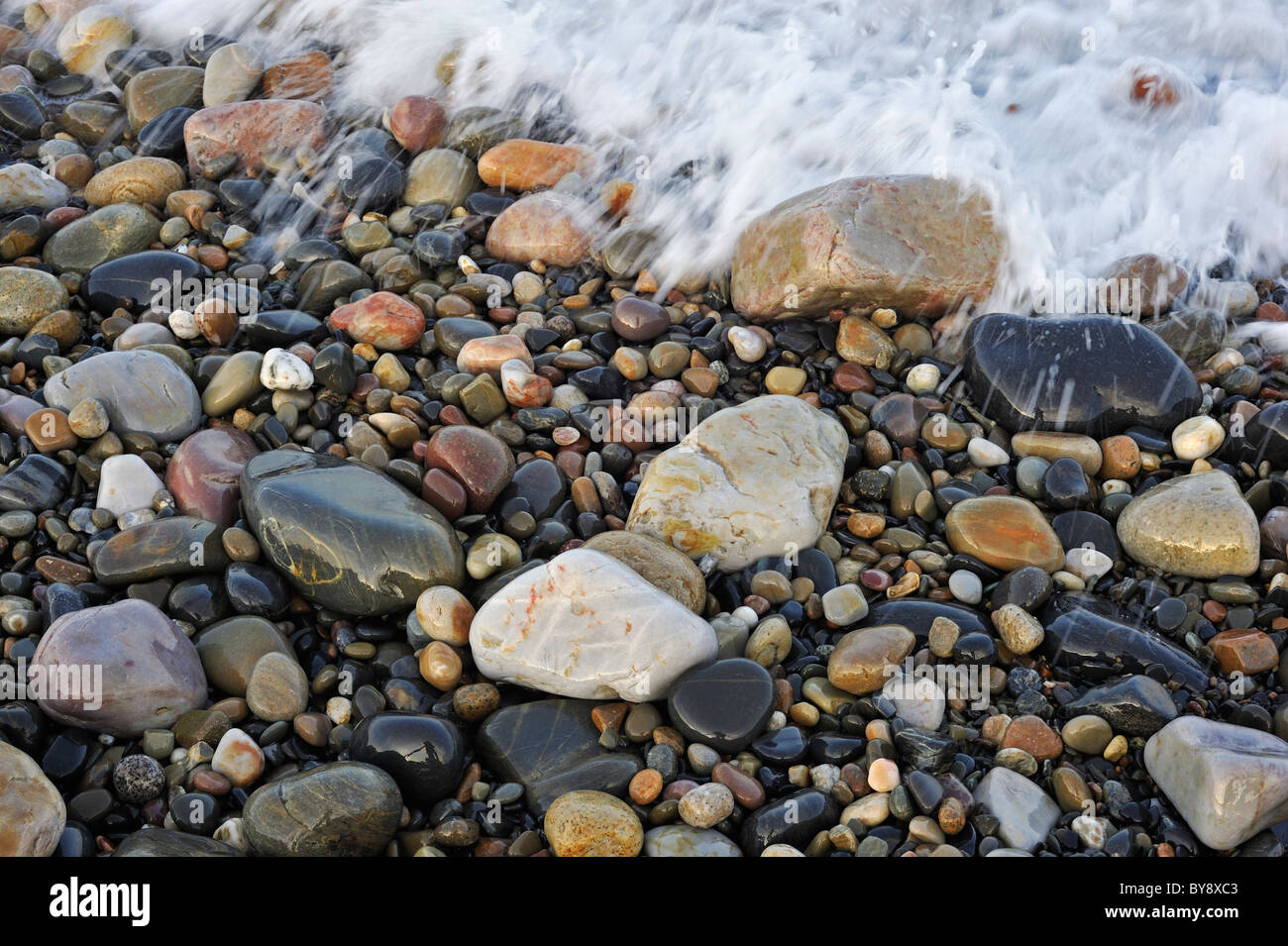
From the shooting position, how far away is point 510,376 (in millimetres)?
3867

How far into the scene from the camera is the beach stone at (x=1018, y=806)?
8.67 feet

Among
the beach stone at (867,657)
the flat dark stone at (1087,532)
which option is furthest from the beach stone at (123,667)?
the flat dark stone at (1087,532)

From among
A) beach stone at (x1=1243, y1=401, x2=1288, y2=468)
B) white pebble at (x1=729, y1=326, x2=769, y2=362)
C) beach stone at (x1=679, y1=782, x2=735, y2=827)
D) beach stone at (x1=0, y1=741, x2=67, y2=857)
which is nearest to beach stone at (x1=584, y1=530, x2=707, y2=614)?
beach stone at (x1=679, y1=782, x2=735, y2=827)

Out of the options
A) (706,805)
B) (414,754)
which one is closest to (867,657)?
(706,805)

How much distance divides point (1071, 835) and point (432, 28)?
5.55 metres

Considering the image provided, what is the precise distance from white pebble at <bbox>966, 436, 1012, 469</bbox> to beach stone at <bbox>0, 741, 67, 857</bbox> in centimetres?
316

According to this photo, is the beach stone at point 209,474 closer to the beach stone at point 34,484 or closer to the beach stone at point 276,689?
the beach stone at point 34,484

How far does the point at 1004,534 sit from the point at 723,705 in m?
1.23

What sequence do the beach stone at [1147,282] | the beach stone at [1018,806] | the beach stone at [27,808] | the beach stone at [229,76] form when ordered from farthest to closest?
the beach stone at [229,76], the beach stone at [1147,282], the beach stone at [1018,806], the beach stone at [27,808]

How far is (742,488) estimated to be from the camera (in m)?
3.43

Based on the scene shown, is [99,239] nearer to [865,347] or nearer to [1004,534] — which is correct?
[865,347]

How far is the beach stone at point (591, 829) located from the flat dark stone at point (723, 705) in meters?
0.32

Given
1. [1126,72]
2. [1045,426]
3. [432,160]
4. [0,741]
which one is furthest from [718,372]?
[1126,72]

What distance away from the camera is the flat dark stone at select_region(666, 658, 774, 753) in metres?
2.83
